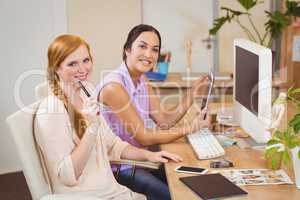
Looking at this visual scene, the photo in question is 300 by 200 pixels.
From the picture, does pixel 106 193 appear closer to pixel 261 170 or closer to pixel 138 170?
pixel 138 170

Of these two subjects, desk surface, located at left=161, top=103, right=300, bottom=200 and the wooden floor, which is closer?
desk surface, located at left=161, top=103, right=300, bottom=200

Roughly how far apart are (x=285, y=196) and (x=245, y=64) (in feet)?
2.64

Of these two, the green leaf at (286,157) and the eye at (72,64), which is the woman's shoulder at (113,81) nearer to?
the eye at (72,64)

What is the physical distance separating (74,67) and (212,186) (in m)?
0.76

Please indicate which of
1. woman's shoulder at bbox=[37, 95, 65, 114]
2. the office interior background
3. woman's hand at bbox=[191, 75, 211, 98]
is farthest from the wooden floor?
woman's shoulder at bbox=[37, 95, 65, 114]

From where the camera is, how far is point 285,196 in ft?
5.03

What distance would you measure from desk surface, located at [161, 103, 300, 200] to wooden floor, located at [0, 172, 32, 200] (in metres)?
1.62

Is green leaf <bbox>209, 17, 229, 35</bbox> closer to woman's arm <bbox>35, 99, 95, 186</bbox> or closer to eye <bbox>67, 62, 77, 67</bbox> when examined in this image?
eye <bbox>67, 62, 77, 67</bbox>

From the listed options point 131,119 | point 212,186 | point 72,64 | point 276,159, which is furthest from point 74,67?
point 276,159

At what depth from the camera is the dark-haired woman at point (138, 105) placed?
2.19 metres

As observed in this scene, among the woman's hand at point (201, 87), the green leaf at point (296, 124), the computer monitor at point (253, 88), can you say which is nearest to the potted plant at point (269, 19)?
the woman's hand at point (201, 87)

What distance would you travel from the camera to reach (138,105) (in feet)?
8.21

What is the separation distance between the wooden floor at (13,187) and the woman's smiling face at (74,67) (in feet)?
5.67

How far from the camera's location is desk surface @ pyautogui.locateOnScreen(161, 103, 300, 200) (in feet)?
5.08
